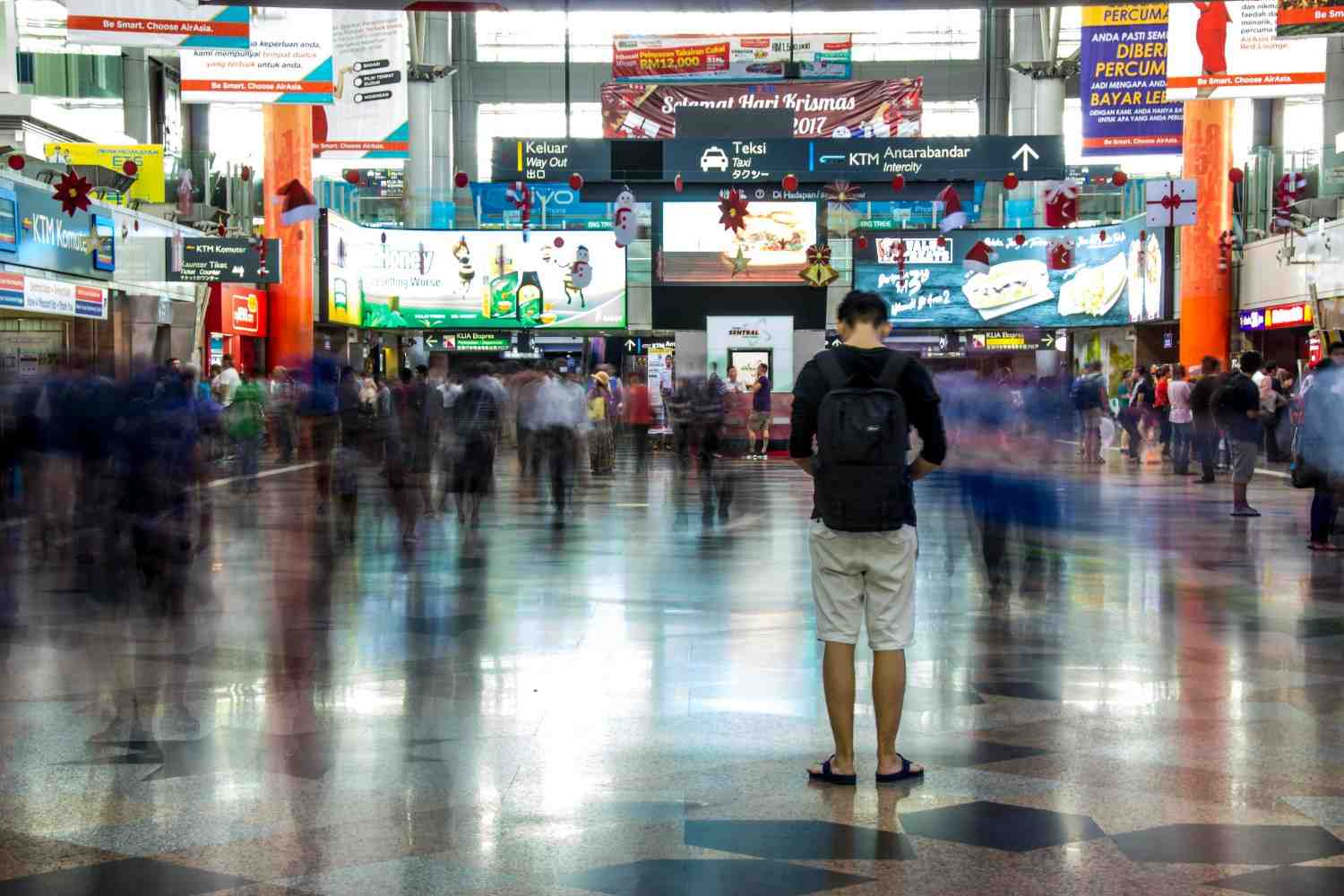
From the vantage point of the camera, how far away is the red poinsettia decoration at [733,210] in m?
30.9

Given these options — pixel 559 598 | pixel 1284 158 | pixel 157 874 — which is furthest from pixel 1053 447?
pixel 1284 158

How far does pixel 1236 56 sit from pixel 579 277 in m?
18.8

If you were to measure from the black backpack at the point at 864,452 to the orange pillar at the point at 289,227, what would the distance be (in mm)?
30176

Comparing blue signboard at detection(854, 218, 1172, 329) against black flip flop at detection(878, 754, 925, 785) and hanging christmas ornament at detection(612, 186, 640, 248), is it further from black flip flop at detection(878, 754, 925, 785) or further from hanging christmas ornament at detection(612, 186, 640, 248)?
black flip flop at detection(878, 754, 925, 785)

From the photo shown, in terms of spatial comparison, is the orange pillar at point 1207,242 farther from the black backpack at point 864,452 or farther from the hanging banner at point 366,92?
the black backpack at point 864,452

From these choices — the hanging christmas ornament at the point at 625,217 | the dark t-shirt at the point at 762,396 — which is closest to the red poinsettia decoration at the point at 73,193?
the hanging christmas ornament at the point at 625,217

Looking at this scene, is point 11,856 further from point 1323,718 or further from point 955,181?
point 955,181

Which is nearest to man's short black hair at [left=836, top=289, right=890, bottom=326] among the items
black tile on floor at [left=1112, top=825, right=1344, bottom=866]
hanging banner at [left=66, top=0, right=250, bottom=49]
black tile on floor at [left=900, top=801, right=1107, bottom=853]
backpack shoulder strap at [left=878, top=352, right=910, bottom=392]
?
backpack shoulder strap at [left=878, top=352, right=910, bottom=392]

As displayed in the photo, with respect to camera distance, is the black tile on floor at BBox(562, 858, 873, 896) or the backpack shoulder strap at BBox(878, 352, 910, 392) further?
the backpack shoulder strap at BBox(878, 352, 910, 392)

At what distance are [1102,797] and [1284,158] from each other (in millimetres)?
31006

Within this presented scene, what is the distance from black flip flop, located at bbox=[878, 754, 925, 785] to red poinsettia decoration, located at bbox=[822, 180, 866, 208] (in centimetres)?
2464

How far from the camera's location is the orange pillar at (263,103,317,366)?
3488 cm

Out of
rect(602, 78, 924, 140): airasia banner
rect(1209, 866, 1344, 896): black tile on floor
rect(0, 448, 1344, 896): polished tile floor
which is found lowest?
rect(0, 448, 1344, 896): polished tile floor

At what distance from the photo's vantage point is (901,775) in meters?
5.83
